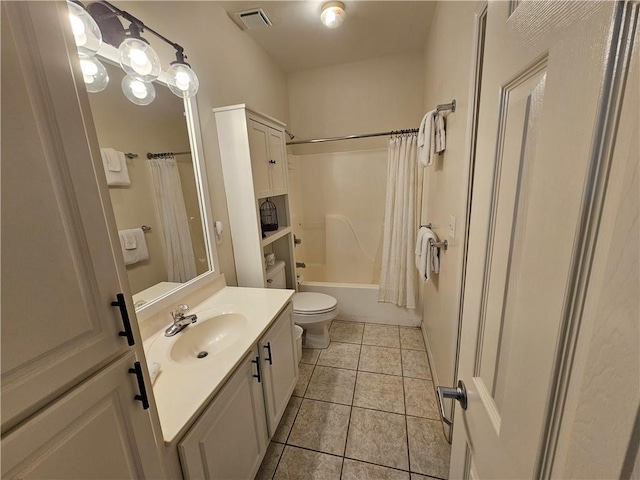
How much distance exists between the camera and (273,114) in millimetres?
2545

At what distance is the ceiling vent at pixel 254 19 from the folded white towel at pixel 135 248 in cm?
165

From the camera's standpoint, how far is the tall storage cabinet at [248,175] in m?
1.64

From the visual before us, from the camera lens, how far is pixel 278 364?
4.74 feet

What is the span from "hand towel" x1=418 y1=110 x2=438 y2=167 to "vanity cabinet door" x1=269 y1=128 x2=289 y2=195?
3.53 feet

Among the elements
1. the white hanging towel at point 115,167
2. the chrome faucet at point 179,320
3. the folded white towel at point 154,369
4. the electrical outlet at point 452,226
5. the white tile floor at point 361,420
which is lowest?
the white tile floor at point 361,420

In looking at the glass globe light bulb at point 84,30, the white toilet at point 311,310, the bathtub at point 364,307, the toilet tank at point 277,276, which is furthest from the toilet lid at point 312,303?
the glass globe light bulb at point 84,30

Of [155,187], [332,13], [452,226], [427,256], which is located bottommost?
[427,256]

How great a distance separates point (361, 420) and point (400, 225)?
62.8 inches

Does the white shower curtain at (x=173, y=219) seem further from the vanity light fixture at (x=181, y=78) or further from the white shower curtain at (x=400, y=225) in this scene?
the white shower curtain at (x=400, y=225)

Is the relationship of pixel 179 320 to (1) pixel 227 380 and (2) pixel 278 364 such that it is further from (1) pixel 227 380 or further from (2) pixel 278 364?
(2) pixel 278 364

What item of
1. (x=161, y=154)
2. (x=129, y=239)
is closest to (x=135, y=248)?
(x=129, y=239)

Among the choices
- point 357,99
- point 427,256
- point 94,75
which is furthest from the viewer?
point 357,99

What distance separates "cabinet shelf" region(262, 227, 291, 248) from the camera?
6.23ft

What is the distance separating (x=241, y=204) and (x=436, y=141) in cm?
134
